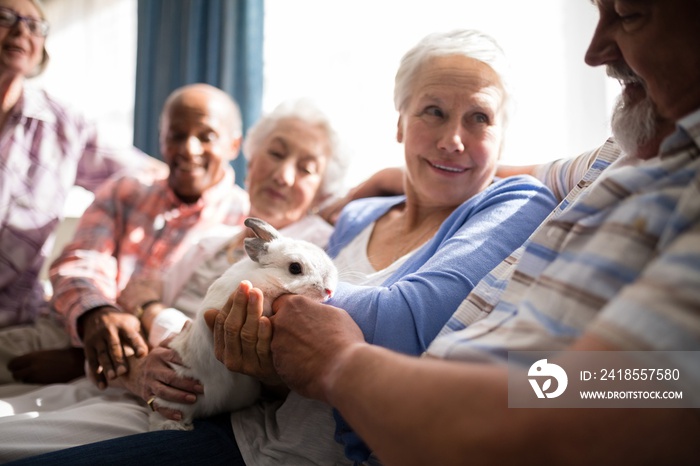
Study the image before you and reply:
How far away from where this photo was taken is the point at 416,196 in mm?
1475

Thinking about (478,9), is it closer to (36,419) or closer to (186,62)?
(186,62)

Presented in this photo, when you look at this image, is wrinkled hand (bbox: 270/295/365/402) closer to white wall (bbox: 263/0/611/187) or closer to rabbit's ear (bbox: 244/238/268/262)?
rabbit's ear (bbox: 244/238/268/262)

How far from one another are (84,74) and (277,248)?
13.8ft

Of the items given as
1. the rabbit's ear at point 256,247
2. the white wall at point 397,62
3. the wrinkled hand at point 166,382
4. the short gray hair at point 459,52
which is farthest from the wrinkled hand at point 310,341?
the white wall at point 397,62

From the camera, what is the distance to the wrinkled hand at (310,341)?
831 mm

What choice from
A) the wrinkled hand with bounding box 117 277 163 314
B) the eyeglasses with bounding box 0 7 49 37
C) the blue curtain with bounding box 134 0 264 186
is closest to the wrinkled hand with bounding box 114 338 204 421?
the wrinkled hand with bounding box 117 277 163 314

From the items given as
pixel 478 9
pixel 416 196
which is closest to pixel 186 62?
pixel 478 9

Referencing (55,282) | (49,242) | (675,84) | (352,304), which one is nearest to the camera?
(675,84)

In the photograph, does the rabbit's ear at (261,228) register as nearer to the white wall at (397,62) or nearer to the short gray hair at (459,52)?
the short gray hair at (459,52)

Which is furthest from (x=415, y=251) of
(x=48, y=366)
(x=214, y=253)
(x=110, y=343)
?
(x=48, y=366)

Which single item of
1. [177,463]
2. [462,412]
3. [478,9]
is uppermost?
[478,9]

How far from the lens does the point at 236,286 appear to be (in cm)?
115

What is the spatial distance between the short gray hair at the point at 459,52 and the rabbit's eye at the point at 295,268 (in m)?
0.57

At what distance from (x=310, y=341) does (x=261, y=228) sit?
0.34 m
